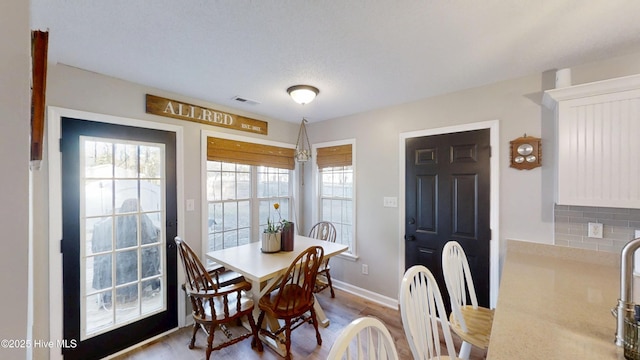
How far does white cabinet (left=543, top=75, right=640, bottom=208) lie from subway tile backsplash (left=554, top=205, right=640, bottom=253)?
9.1 inches

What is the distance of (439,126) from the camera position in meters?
2.62

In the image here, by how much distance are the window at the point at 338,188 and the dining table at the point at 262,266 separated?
0.80 m

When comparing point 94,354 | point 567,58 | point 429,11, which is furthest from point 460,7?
point 94,354

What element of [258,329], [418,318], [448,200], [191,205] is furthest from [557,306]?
[191,205]

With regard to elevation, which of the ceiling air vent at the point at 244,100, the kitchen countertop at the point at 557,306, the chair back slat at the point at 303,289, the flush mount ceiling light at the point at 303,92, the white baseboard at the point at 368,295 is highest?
the ceiling air vent at the point at 244,100

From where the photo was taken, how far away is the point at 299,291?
2.25 metres

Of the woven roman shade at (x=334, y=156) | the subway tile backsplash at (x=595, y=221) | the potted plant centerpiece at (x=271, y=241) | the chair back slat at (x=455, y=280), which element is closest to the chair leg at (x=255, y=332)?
the potted plant centerpiece at (x=271, y=241)

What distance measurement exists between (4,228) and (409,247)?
2.93m

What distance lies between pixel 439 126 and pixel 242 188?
241 cm

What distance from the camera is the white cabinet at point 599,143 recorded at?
162cm

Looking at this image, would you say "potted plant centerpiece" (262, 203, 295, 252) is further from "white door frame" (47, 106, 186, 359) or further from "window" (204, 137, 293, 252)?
"white door frame" (47, 106, 186, 359)

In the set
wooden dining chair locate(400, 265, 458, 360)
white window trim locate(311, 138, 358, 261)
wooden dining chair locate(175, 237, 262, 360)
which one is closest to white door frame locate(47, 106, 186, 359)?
wooden dining chair locate(175, 237, 262, 360)

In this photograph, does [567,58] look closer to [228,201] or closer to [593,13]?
[593,13]

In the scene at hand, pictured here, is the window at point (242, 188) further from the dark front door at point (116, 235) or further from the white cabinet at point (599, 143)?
the white cabinet at point (599, 143)
